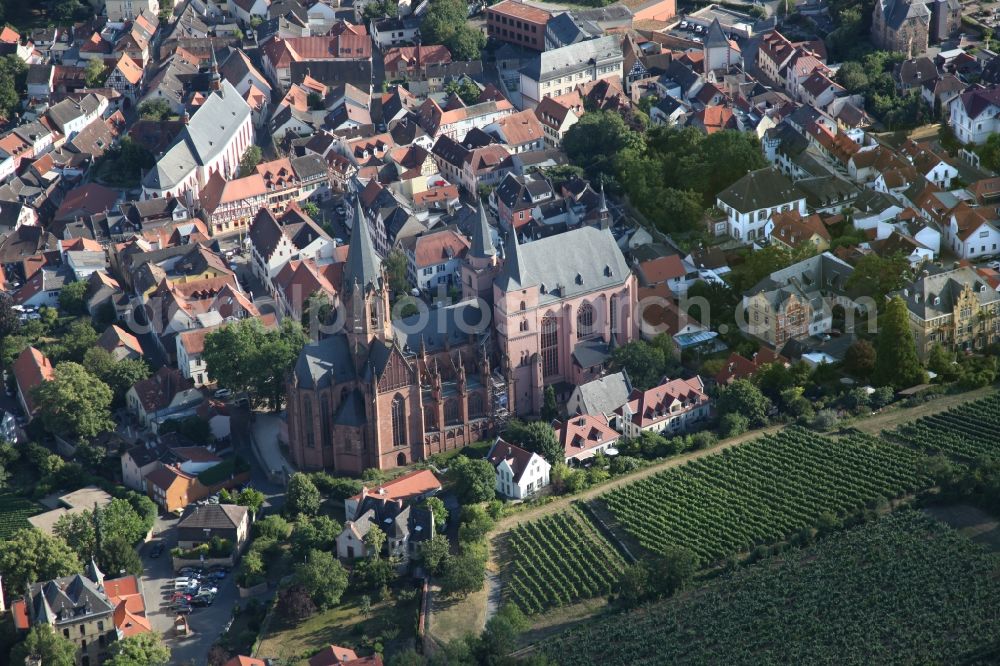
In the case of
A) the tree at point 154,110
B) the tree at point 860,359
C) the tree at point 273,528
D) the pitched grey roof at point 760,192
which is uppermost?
the tree at point 154,110

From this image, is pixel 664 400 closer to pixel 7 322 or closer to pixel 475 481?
pixel 475 481

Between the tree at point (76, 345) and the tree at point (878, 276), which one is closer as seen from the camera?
the tree at point (878, 276)

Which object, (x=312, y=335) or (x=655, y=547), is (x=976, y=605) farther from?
(x=312, y=335)

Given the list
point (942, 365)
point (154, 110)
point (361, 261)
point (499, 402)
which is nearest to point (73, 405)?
point (361, 261)

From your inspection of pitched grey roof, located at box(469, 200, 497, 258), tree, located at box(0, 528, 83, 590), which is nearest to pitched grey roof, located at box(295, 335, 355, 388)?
pitched grey roof, located at box(469, 200, 497, 258)

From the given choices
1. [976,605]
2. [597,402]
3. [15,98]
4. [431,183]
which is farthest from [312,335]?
[15,98]

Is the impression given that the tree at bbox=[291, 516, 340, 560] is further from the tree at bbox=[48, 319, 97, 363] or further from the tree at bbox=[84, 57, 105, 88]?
the tree at bbox=[84, 57, 105, 88]

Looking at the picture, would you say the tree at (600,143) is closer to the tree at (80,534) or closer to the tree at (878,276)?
the tree at (878,276)

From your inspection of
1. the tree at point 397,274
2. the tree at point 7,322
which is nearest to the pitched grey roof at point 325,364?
the tree at point 397,274
